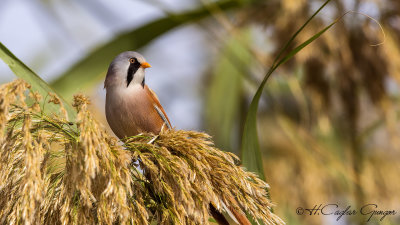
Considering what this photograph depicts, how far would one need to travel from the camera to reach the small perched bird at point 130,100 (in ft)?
8.48

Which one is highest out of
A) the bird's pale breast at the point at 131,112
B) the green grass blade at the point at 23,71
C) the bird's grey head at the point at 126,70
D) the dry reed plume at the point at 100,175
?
the bird's grey head at the point at 126,70

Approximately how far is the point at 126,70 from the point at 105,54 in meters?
0.29

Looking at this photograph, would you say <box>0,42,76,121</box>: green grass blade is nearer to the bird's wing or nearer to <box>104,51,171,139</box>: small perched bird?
<box>104,51,171,139</box>: small perched bird

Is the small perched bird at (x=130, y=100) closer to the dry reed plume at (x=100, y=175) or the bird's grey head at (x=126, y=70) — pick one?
the bird's grey head at (x=126, y=70)

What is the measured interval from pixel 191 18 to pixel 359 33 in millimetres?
1288

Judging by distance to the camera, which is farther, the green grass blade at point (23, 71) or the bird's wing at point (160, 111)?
the bird's wing at point (160, 111)

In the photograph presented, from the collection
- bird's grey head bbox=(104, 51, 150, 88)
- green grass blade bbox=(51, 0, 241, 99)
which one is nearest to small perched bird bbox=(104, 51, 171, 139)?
bird's grey head bbox=(104, 51, 150, 88)

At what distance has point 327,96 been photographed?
3920 mm

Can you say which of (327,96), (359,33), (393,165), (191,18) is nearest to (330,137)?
(327,96)

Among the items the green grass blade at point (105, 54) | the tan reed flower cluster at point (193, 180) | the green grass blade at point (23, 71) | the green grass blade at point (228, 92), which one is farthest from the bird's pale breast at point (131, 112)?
the green grass blade at point (228, 92)

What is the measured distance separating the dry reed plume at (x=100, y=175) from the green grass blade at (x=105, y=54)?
3.03ft

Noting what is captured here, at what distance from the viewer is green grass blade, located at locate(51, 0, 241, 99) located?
108 inches

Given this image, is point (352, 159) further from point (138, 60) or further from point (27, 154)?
point (27, 154)

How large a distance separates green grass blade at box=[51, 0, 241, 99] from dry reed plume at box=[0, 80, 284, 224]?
92 cm
